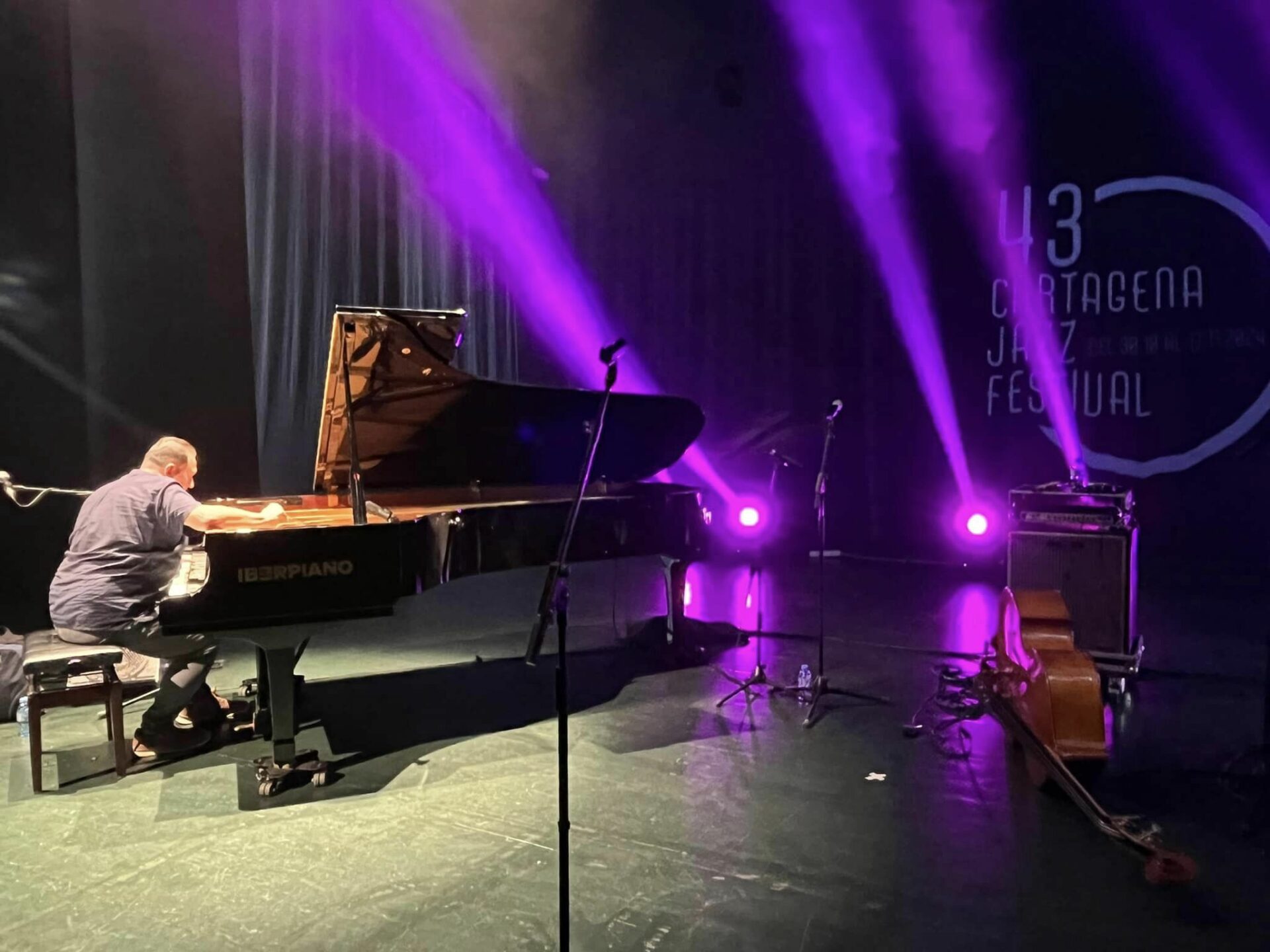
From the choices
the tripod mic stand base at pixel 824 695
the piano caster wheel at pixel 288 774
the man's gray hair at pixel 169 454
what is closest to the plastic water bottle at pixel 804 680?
the tripod mic stand base at pixel 824 695

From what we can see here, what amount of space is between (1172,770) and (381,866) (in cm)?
281

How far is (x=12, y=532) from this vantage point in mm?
5293

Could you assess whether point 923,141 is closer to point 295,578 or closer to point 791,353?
point 791,353

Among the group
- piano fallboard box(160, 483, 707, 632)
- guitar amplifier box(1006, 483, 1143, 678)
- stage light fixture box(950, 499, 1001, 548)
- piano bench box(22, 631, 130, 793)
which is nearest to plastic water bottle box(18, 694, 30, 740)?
piano bench box(22, 631, 130, 793)

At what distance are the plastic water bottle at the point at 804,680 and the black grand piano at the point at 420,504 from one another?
0.79 m

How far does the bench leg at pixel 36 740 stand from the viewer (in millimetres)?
3203

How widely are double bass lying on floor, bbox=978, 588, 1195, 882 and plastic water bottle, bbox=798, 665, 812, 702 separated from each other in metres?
0.81

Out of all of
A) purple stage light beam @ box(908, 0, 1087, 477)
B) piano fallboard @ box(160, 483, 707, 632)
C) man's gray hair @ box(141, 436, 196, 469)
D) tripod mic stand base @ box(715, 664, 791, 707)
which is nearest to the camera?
piano fallboard @ box(160, 483, 707, 632)

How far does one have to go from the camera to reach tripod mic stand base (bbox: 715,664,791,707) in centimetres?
421

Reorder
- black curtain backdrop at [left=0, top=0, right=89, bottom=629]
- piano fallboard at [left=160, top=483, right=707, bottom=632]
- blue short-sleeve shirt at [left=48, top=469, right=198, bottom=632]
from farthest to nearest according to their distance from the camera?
black curtain backdrop at [left=0, top=0, right=89, bottom=629], blue short-sleeve shirt at [left=48, top=469, right=198, bottom=632], piano fallboard at [left=160, top=483, right=707, bottom=632]

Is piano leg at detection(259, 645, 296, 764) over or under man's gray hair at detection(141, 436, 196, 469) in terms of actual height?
under

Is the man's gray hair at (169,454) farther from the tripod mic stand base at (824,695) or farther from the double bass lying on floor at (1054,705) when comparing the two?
the double bass lying on floor at (1054,705)

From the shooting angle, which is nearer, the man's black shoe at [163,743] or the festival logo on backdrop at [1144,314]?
the man's black shoe at [163,743]

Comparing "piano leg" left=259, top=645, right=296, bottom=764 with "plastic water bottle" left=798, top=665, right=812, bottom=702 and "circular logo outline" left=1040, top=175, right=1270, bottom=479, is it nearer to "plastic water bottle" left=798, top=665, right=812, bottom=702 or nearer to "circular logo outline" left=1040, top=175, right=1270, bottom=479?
"plastic water bottle" left=798, top=665, right=812, bottom=702
